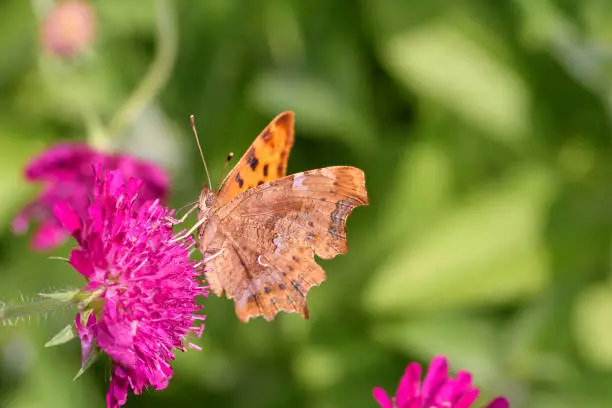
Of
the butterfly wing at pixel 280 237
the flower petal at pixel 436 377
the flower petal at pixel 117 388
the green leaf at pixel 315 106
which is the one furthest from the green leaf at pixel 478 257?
the flower petal at pixel 117 388

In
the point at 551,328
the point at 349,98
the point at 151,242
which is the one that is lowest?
the point at 151,242

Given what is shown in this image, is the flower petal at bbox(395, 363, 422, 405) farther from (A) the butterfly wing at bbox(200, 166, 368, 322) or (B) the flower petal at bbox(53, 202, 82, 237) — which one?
(B) the flower petal at bbox(53, 202, 82, 237)

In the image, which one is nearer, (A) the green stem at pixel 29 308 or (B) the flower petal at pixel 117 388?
(A) the green stem at pixel 29 308

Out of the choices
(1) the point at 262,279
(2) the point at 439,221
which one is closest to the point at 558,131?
(2) the point at 439,221

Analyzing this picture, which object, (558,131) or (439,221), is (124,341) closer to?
(439,221)

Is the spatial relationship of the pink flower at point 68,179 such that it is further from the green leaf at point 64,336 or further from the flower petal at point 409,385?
the flower petal at point 409,385
